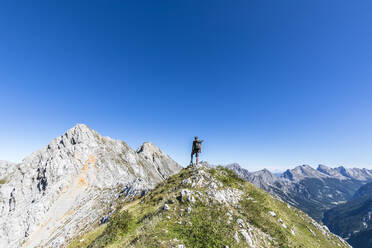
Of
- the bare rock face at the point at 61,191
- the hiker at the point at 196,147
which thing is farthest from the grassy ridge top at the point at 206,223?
the bare rock face at the point at 61,191

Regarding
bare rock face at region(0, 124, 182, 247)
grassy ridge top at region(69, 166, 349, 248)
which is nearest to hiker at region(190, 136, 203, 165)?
grassy ridge top at region(69, 166, 349, 248)

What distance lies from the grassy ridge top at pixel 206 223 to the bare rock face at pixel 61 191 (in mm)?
24107

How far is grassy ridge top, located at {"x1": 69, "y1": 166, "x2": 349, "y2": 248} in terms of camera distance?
43.0 feet

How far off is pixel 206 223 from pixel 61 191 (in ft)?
269

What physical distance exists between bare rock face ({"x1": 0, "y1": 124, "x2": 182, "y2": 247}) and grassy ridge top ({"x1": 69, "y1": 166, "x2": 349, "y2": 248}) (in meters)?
24.1

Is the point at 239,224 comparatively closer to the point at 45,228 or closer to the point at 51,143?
the point at 45,228

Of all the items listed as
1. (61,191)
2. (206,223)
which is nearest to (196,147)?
(206,223)

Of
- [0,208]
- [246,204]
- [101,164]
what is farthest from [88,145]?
[246,204]

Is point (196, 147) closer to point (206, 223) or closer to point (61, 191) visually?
point (206, 223)

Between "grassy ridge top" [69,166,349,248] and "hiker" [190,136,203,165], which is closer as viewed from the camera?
"grassy ridge top" [69,166,349,248]

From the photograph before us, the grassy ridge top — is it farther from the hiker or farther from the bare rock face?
the bare rock face

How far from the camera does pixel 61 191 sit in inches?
2753

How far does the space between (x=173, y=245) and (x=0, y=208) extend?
348 feet

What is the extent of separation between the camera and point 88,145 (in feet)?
326
